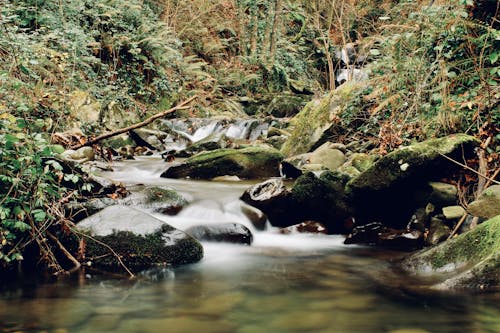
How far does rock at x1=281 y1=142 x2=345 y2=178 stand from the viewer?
8.09 metres

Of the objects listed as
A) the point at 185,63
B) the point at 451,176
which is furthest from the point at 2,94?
the point at 185,63

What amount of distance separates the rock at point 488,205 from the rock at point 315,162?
345 centimetres

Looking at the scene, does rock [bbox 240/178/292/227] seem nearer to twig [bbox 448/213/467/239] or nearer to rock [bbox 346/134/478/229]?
rock [bbox 346/134/478/229]

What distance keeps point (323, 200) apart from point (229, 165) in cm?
303

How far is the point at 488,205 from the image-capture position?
4.54 meters

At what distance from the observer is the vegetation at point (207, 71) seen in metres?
4.25

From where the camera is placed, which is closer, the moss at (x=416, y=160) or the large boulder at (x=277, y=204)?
the moss at (x=416, y=160)

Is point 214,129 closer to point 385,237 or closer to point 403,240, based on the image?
point 385,237

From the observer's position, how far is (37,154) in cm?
388

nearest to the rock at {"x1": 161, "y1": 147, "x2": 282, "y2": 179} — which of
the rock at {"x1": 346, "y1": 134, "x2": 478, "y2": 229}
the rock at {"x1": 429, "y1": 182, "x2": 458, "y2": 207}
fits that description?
the rock at {"x1": 346, "y1": 134, "x2": 478, "y2": 229}

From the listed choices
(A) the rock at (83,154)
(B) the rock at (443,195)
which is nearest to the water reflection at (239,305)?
(B) the rock at (443,195)

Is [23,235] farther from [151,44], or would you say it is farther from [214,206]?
[151,44]

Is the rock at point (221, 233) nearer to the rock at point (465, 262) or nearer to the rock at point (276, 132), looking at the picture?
the rock at point (465, 262)

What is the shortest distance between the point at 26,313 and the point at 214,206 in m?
3.38
